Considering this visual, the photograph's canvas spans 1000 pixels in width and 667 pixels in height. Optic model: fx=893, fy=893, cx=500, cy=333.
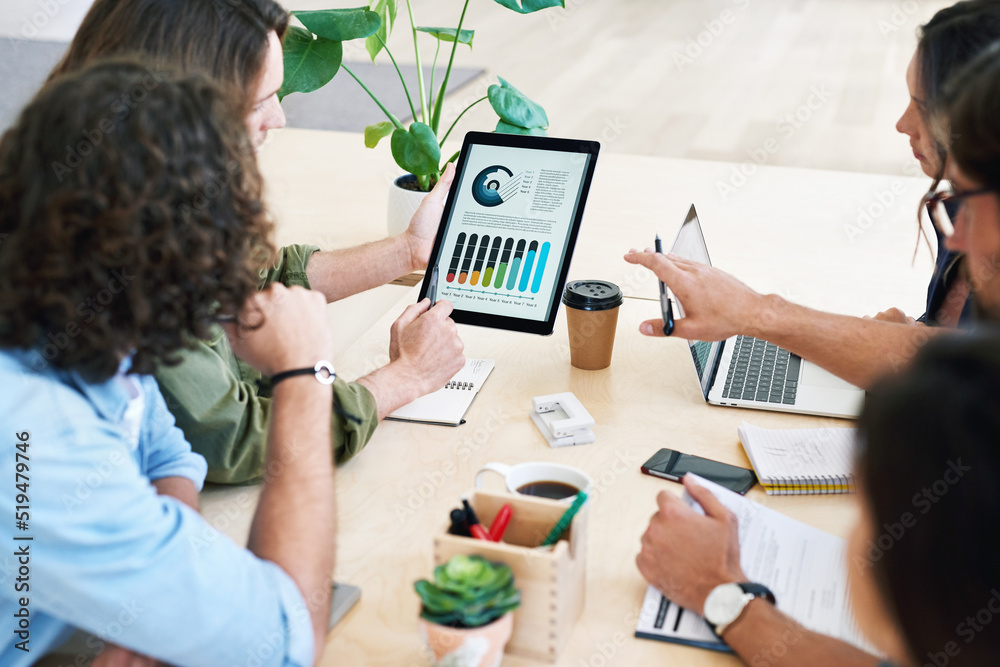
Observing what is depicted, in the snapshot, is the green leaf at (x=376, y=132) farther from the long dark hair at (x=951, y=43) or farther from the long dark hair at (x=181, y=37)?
the long dark hair at (x=951, y=43)

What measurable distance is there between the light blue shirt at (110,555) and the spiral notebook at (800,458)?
2.12 feet

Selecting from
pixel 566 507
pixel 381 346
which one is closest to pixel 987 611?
pixel 566 507

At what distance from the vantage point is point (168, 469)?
3.44 ft

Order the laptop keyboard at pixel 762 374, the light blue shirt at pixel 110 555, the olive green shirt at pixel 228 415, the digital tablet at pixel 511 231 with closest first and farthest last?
the light blue shirt at pixel 110 555 → the olive green shirt at pixel 228 415 → the laptop keyboard at pixel 762 374 → the digital tablet at pixel 511 231

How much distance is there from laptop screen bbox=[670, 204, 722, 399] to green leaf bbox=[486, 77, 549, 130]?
48 cm

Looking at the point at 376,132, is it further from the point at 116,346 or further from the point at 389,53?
the point at 116,346

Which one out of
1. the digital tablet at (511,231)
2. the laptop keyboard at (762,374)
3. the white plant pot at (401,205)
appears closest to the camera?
the laptop keyboard at (762,374)

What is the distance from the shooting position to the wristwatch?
90cm

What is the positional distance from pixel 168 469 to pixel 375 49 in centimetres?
143

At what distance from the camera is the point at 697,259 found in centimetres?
153

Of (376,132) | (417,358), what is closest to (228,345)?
(417,358)

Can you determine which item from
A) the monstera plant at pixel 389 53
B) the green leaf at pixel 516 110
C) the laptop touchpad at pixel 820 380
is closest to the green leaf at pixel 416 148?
the monstera plant at pixel 389 53

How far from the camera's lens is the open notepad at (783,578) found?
923 millimetres

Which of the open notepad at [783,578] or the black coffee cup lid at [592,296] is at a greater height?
the black coffee cup lid at [592,296]
